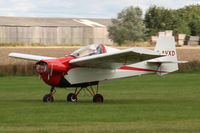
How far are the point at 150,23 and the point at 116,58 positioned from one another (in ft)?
267

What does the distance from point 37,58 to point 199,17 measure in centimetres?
8454

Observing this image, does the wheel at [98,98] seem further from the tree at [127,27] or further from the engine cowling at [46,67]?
the tree at [127,27]

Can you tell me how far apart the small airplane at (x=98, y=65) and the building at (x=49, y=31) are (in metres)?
64.0

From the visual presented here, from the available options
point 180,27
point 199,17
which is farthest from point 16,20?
point 199,17

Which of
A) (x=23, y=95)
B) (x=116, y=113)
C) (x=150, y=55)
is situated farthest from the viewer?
(x=23, y=95)

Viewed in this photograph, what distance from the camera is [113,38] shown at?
262 ft

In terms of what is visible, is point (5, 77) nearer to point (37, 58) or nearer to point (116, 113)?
point (37, 58)

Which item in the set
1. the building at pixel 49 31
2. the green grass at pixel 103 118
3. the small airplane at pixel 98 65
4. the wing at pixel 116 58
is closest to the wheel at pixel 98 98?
the small airplane at pixel 98 65

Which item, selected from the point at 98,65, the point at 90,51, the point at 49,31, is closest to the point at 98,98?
the point at 98,65

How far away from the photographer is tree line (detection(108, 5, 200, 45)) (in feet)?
266

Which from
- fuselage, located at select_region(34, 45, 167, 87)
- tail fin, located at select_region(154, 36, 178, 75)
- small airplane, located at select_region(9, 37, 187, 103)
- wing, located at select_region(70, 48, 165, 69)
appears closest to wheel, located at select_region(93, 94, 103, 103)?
small airplane, located at select_region(9, 37, 187, 103)

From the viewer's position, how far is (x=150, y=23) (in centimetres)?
9444

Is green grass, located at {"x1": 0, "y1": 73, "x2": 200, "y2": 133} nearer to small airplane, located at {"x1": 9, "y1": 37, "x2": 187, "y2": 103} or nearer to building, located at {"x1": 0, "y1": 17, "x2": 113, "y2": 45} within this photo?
small airplane, located at {"x1": 9, "y1": 37, "x2": 187, "y2": 103}

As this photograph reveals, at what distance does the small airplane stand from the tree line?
62.0 m
